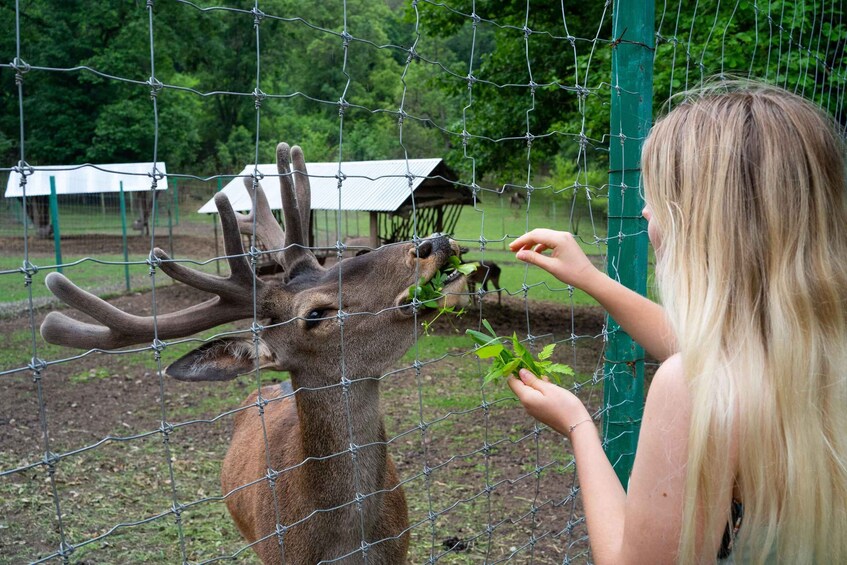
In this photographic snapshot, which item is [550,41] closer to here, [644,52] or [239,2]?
[644,52]

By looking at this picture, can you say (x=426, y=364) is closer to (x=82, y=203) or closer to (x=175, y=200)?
(x=82, y=203)

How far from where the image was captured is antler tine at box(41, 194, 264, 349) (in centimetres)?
230

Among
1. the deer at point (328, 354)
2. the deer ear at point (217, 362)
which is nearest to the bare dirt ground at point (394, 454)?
the deer at point (328, 354)

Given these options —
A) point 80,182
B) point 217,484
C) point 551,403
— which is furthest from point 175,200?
point 551,403

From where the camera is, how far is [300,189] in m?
3.47

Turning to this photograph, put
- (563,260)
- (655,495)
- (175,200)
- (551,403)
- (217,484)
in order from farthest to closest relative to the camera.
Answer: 1. (175,200)
2. (217,484)
3. (563,260)
4. (551,403)
5. (655,495)

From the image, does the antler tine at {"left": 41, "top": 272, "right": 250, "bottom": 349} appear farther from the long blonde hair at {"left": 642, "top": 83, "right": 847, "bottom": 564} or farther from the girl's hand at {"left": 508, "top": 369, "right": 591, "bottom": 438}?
the long blonde hair at {"left": 642, "top": 83, "right": 847, "bottom": 564}

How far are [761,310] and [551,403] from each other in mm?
515

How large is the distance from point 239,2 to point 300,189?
4302 cm

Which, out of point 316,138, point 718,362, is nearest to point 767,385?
point 718,362

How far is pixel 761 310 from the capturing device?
163 centimetres

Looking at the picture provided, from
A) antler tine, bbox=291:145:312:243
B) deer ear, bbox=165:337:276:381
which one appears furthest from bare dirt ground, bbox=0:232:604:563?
antler tine, bbox=291:145:312:243

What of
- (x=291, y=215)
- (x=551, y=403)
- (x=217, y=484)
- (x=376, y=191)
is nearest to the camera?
(x=551, y=403)

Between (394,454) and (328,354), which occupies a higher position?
(328,354)
